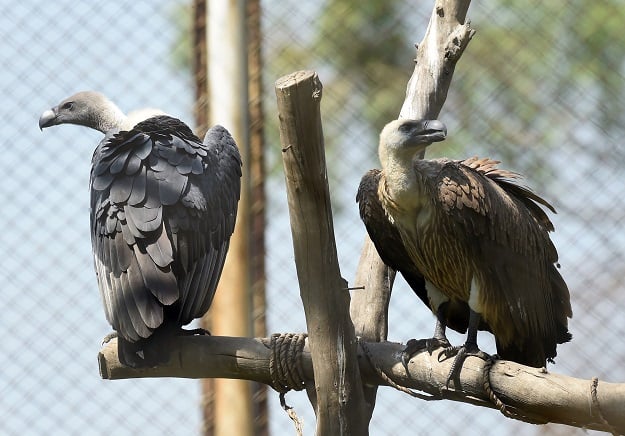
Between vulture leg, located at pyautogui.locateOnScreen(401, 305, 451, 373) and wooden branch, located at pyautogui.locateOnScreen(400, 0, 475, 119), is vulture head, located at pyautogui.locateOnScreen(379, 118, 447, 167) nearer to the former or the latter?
wooden branch, located at pyautogui.locateOnScreen(400, 0, 475, 119)

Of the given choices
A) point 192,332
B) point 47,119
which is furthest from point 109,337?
point 47,119

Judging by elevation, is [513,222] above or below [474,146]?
below

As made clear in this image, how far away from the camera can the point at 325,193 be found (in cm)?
314

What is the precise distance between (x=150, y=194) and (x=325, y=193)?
115cm

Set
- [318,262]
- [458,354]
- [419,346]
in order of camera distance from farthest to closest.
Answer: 1. [419,346]
2. [458,354]
3. [318,262]

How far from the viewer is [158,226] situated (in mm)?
3979

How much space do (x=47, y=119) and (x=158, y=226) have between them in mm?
1754

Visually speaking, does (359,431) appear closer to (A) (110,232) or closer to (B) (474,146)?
(A) (110,232)

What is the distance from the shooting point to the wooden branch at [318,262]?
296 centimetres

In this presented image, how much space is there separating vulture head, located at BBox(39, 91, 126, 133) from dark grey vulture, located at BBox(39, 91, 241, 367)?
1.00m

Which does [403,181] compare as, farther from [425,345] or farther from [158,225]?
[158,225]

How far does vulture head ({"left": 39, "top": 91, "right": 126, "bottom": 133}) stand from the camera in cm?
547

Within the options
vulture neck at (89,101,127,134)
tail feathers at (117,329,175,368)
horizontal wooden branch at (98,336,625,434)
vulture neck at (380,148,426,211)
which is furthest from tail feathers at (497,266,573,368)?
vulture neck at (89,101,127,134)

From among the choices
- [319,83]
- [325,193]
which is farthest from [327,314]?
[319,83]
